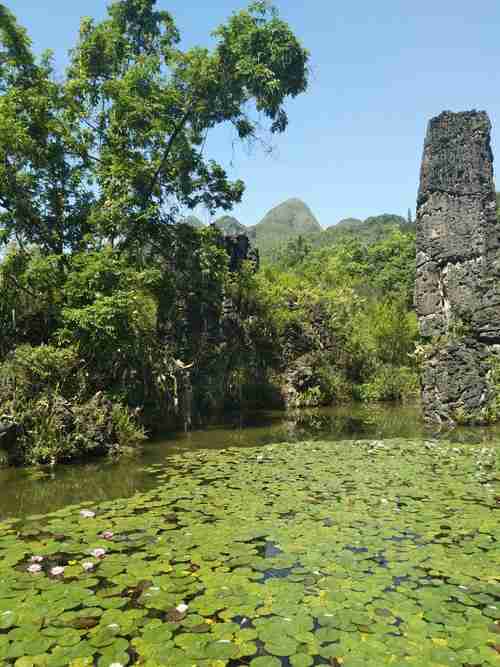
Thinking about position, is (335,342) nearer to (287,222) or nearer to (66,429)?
(66,429)

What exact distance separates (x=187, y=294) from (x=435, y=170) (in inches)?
272

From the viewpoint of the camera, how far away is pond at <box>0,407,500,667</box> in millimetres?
3191

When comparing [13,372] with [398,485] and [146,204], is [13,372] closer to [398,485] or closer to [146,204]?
[146,204]

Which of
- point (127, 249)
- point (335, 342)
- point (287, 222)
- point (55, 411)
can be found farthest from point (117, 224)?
point (287, 222)

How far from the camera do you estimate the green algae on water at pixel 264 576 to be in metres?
3.17

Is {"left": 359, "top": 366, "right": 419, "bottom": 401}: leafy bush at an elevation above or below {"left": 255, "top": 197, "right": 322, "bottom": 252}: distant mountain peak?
below

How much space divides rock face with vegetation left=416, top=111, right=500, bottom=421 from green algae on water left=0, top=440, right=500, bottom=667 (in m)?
5.11

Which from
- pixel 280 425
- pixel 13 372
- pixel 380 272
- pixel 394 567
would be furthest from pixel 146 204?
pixel 380 272

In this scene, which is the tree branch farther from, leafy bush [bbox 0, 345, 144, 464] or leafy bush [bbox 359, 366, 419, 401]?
leafy bush [bbox 359, 366, 419, 401]

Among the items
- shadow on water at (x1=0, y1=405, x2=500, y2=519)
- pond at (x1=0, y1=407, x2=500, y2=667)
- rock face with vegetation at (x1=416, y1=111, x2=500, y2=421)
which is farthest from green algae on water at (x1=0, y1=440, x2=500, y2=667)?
rock face with vegetation at (x1=416, y1=111, x2=500, y2=421)

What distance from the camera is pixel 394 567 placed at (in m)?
4.30

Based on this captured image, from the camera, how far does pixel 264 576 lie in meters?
4.23

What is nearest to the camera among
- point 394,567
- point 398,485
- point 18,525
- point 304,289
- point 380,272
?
point 394,567

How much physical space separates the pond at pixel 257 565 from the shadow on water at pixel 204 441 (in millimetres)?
69
